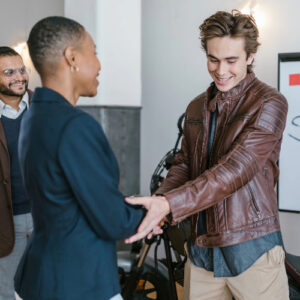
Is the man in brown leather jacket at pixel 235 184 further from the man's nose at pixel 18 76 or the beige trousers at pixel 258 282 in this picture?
the man's nose at pixel 18 76

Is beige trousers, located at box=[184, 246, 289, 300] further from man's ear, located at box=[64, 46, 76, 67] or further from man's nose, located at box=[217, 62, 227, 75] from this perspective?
man's ear, located at box=[64, 46, 76, 67]

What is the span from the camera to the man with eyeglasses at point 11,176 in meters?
2.29

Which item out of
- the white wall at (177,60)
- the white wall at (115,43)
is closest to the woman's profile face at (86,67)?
the white wall at (177,60)

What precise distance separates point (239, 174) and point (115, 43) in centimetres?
228

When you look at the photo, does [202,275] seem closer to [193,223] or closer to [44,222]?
[193,223]

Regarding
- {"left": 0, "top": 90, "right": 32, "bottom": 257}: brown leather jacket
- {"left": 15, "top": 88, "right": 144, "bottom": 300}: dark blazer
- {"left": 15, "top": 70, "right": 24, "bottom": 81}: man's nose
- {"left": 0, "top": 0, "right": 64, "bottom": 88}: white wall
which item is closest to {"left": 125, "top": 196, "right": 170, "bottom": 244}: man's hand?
{"left": 15, "top": 88, "right": 144, "bottom": 300}: dark blazer

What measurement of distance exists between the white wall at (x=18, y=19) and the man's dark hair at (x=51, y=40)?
3155 mm

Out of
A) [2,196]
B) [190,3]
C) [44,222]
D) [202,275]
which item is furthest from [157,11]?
[44,222]

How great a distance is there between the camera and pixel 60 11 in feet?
12.8

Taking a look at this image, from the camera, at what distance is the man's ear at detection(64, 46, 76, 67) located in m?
1.10

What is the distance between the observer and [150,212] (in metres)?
1.30

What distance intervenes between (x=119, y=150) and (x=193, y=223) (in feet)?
6.78

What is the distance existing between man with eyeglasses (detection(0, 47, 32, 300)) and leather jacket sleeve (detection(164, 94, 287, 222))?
1262 mm

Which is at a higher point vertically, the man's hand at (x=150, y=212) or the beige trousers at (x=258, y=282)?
the man's hand at (x=150, y=212)
